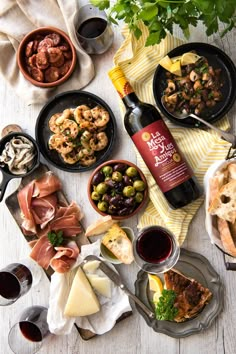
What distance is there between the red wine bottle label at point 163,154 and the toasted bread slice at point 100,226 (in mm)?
216

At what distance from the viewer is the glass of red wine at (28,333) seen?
69.6 inches

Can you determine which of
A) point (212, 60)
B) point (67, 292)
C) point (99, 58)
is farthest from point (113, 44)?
point (67, 292)

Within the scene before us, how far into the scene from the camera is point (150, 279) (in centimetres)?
174

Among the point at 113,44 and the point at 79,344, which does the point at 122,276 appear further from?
the point at 113,44

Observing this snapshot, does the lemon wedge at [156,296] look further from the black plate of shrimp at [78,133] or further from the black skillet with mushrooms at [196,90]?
the black skillet with mushrooms at [196,90]

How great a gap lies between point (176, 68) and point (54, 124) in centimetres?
45

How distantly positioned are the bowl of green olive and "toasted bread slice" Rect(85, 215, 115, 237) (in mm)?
23

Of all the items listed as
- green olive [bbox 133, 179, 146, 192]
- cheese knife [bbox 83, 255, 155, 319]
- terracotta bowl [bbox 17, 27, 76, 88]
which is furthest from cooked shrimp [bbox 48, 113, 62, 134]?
cheese knife [bbox 83, 255, 155, 319]

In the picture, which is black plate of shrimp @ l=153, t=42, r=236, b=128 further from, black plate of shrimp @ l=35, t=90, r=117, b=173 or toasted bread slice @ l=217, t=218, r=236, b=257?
toasted bread slice @ l=217, t=218, r=236, b=257

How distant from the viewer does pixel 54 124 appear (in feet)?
6.03

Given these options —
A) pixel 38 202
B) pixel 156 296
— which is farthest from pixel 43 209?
pixel 156 296

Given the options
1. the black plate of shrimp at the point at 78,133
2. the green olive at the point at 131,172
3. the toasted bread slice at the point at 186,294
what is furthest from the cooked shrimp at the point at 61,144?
the toasted bread slice at the point at 186,294

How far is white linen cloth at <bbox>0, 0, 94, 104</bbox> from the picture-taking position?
6.18ft

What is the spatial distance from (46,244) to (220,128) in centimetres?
70
